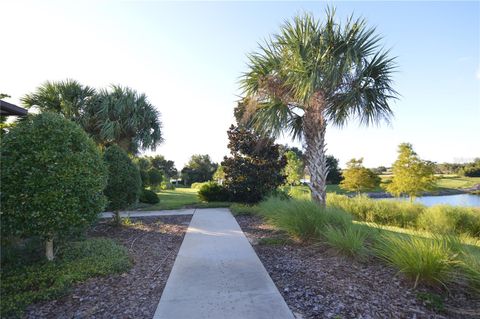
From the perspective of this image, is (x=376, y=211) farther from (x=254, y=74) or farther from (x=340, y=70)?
A: (x=254, y=74)

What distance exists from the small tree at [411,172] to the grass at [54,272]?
1427cm

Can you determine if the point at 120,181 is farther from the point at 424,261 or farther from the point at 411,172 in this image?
the point at 411,172

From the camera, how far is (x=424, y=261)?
320 cm

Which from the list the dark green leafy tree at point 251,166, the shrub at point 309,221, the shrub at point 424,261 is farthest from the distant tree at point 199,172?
the shrub at point 424,261

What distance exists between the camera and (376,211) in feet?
32.9

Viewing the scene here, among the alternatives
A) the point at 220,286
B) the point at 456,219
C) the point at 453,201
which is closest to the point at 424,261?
the point at 220,286

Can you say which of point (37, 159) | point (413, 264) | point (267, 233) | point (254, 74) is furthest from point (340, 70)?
point (37, 159)

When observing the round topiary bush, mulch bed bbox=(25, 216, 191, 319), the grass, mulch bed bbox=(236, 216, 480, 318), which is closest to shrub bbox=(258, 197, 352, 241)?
mulch bed bbox=(236, 216, 480, 318)

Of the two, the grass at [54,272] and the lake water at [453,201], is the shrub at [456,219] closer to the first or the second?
the lake water at [453,201]

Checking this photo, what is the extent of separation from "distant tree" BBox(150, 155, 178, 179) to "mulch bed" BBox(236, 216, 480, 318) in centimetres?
4804

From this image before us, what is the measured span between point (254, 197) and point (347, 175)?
10900mm

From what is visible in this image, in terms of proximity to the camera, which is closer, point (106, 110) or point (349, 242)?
point (349, 242)

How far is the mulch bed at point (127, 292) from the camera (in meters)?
2.87

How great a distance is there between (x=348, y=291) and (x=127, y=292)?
280cm
